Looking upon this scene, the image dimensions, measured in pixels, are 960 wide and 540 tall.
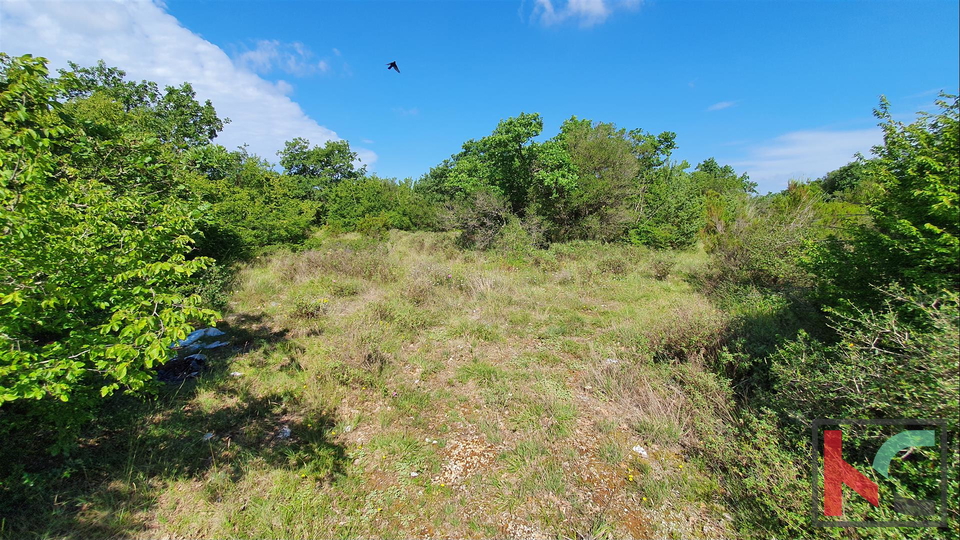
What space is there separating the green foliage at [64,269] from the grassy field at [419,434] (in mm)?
957

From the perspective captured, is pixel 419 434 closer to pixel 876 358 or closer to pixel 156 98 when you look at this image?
pixel 876 358

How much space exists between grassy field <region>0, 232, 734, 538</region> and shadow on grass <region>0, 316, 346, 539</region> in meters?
0.02

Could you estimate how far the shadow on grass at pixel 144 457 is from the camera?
2443mm

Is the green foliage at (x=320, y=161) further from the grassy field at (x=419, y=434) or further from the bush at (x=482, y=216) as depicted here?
the grassy field at (x=419, y=434)

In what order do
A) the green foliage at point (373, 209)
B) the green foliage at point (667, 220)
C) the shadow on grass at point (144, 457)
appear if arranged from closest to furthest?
the shadow on grass at point (144, 457) → the green foliage at point (667, 220) → the green foliage at point (373, 209)

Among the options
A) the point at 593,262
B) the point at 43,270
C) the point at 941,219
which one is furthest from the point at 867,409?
the point at 593,262

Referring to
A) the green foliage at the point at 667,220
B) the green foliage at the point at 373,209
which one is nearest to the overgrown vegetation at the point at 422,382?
the green foliage at the point at 667,220

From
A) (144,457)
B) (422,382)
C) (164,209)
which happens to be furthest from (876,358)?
(144,457)

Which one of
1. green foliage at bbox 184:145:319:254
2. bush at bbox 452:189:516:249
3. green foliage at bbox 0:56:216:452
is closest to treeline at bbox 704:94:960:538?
green foliage at bbox 0:56:216:452

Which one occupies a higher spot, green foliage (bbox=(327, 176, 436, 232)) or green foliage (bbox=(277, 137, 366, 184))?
green foliage (bbox=(277, 137, 366, 184))

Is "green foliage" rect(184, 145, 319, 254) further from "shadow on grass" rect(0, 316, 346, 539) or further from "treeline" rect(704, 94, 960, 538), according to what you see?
"treeline" rect(704, 94, 960, 538)

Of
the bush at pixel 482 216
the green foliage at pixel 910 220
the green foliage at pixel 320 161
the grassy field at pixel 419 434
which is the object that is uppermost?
the green foliage at pixel 320 161

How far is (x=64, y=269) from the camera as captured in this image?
86.7 inches

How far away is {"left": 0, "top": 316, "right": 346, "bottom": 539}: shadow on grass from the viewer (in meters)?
2.44
